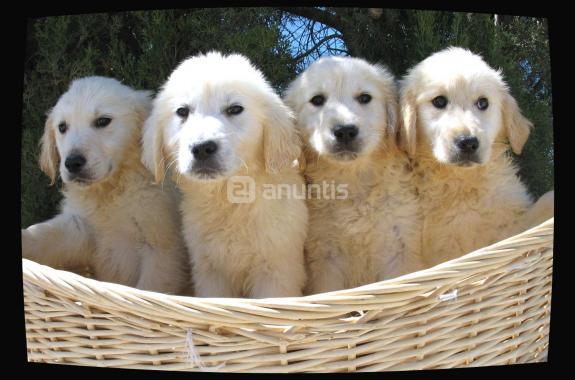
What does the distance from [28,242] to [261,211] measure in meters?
1.05

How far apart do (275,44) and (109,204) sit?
1101 mm

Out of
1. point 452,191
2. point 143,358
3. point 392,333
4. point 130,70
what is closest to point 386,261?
point 452,191

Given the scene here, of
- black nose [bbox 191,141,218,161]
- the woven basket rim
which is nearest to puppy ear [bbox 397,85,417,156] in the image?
the woven basket rim

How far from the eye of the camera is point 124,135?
3.08 m

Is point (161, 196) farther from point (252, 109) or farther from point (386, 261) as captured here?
point (386, 261)

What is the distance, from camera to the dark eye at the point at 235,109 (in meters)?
2.76

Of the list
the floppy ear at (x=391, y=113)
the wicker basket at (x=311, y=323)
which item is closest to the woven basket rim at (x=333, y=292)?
the wicker basket at (x=311, y=323)

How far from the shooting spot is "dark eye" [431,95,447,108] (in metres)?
2.95

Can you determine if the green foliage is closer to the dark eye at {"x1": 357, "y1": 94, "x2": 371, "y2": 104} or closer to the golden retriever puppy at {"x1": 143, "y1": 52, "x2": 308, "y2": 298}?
the dark eye at {"x1": 357, "y1": 94, "x2": 371, "y2": 104}

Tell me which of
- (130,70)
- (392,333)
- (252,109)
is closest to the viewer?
(392,333)

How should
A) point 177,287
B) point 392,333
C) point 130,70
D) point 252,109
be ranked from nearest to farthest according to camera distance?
1. point 392,333
2. point 252,109
3. point 130,70
4. point 177,287

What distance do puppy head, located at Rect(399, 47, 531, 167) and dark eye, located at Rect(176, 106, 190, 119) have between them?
0.91 meters

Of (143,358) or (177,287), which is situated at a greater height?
(177,287)

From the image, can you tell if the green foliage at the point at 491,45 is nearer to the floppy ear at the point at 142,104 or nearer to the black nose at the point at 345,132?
the black nose at the point at 345,132
